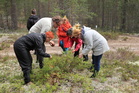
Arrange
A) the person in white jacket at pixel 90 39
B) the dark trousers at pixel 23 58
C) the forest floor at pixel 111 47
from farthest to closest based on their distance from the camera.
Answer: the forest floor at pixel 111 47, the person in white jacket at pixel 90 39, the dark trousers at pixel 23 58

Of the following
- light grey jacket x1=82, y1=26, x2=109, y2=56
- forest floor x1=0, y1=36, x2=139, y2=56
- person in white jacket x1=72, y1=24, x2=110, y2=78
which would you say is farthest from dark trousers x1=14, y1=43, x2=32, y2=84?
forest floor x1=0, y1=36, x2=139, y2=56

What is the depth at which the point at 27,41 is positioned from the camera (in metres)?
3.56

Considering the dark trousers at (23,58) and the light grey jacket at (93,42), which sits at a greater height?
the light grey jacket at (93,42)

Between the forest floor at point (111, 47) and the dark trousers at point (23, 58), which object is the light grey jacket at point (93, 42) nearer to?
the dark trousers at point (23, 58)

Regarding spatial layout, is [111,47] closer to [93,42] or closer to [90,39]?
[93,42]

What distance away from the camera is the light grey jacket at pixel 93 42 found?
373 cm

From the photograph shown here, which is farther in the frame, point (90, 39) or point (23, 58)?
point (90, 39)

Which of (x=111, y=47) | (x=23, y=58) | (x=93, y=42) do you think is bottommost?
(x=111, y=47)

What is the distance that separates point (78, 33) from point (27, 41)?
1.25m

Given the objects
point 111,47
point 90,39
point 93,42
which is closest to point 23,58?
point 90,39

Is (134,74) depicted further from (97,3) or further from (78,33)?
(97,3)

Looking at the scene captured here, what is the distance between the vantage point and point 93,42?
3.90 metres

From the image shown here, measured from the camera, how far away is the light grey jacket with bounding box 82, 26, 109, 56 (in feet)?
12.2

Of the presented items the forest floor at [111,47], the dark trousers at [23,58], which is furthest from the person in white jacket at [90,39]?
the forest floor at [111,47]
